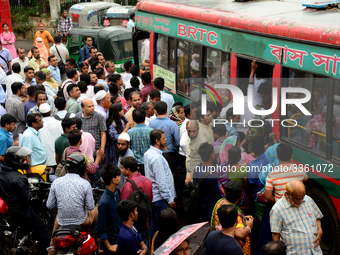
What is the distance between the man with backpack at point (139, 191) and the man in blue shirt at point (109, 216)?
0.64 feet

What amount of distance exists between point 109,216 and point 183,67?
4901 mm

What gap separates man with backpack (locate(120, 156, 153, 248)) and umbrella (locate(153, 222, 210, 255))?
1276 millimetres

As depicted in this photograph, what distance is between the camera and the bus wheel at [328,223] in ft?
17.0

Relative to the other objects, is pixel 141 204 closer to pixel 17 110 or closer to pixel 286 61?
pixel 286 61

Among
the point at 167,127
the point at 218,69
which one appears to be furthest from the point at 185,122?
the point at 218,69

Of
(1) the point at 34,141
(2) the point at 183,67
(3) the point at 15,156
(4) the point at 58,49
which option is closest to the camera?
(3) the point at 15,156

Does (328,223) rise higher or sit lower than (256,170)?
lower

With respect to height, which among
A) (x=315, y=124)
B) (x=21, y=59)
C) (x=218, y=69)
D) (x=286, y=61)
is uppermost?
(x=286, y=61)

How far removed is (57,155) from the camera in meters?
6.43

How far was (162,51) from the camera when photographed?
991cm

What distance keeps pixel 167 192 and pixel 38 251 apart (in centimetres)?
194

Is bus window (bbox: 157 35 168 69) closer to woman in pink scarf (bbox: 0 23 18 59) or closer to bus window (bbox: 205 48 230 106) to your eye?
bus window (bbox: 205 48 230 106)

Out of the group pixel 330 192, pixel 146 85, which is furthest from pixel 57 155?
pixel 330 192

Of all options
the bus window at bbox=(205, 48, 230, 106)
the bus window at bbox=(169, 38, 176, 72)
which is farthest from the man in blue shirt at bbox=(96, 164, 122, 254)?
the bus window at bbox=(169, 38, 176, 72)
